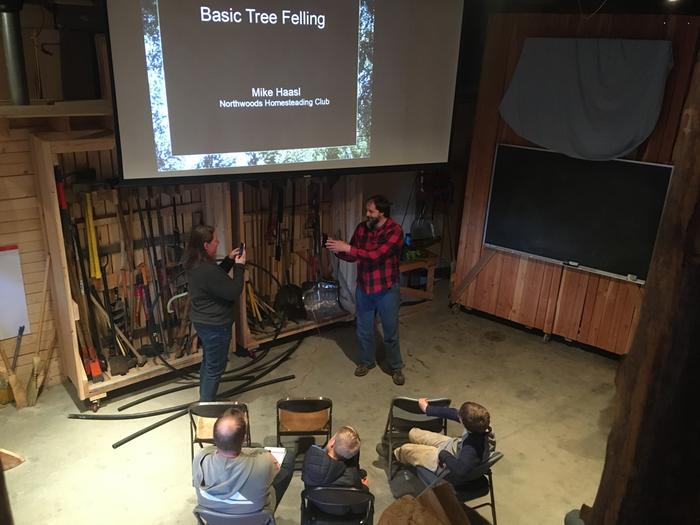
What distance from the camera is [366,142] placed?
4621mm

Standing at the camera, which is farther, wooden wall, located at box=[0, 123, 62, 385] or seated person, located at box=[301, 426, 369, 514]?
wooden wall, located at box=[0, 123, 62, 385]

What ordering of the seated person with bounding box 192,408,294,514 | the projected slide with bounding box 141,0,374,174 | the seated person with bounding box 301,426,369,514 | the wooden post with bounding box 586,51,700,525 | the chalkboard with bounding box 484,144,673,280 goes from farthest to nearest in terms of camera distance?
the chalkboard with bounding box 484,144,673,280 → the projected slide with bounding box 141,0,374,174 → the seated person with bounding box 301,426,369,514 → the seated person with bounding box 192,408,294,514 → the wooden post with bounding box 586,51,700,525

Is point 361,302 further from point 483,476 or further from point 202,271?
point 483,476

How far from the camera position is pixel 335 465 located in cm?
280

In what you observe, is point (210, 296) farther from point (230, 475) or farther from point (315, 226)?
point (315, 226)

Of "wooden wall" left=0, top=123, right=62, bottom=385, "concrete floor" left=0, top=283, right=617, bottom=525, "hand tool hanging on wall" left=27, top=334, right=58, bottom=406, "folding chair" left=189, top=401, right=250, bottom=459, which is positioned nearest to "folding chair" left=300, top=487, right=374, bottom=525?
"concrete floor" left=0, top=283, right=617, bottom=525

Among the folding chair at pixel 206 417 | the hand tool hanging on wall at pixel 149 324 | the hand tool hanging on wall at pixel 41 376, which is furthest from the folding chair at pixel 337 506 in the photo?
the hand tool hanging on wall at pixel 41 376

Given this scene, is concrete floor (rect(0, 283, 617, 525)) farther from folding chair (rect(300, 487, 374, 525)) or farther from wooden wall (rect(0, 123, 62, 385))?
folding chair (rect(300, 487, 374, 525))

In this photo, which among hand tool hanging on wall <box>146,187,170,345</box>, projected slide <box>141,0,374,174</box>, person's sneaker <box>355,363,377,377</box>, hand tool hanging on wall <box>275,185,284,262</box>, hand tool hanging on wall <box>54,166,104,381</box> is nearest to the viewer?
projected slide <box>141,0,374,174</box>

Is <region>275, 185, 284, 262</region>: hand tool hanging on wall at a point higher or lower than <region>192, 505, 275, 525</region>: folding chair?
higher

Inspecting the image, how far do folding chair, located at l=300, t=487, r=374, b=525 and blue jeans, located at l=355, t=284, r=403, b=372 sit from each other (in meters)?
2.02

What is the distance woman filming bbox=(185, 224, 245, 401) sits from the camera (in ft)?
12.1

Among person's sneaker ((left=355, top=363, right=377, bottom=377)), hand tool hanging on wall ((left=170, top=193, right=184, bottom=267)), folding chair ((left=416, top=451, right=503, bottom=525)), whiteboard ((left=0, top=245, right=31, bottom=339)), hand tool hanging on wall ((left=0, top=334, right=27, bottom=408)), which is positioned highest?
hand tool hanging on wall ((left=170, top=193, right=184, bottom=267))

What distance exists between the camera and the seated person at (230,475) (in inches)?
102
